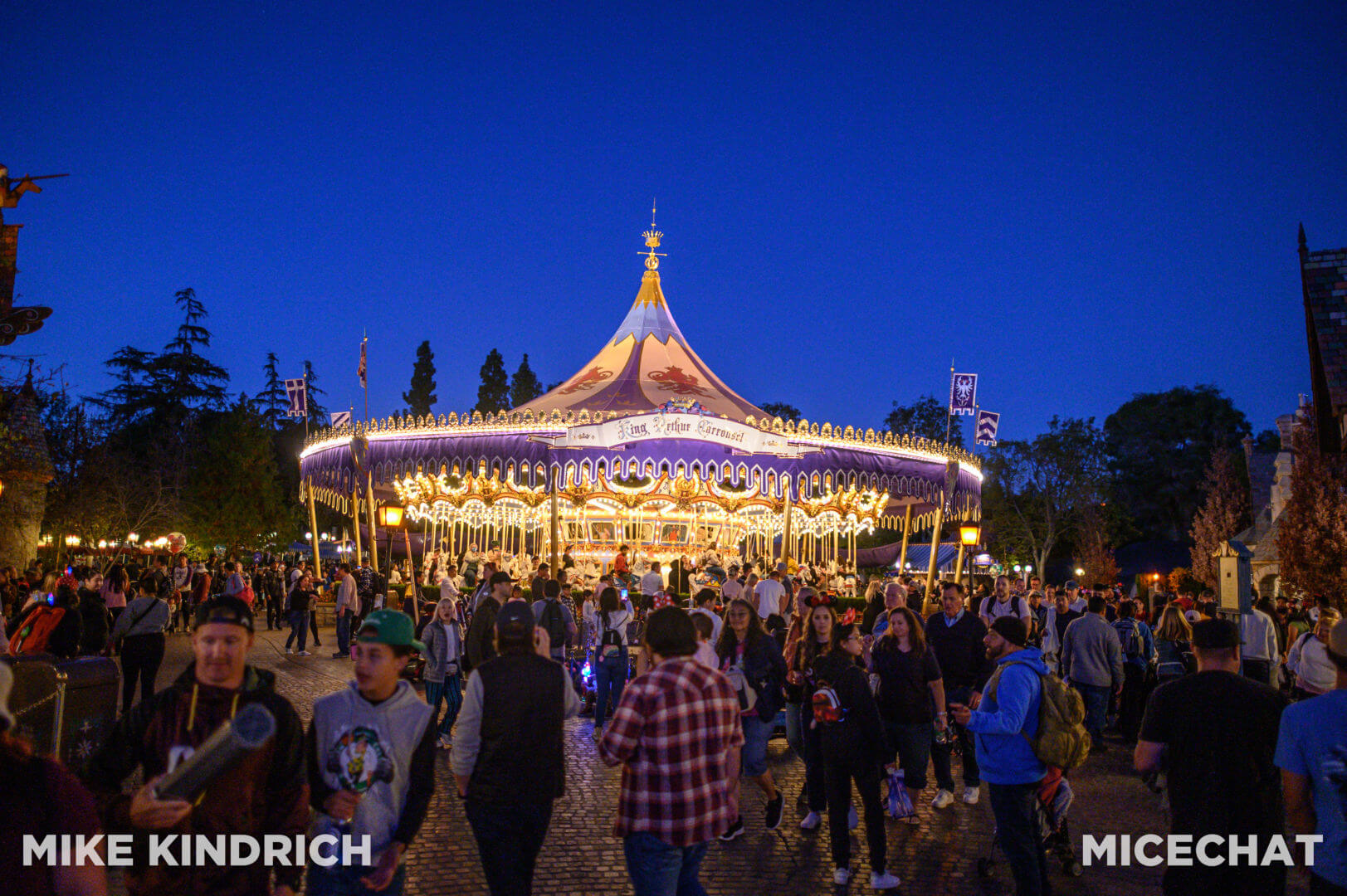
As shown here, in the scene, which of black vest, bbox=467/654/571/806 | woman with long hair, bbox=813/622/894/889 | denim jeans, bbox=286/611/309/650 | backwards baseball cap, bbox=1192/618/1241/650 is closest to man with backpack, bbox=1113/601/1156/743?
woman with long hair, bbox=813/622/894/889

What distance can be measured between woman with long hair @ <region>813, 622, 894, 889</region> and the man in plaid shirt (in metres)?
1.93

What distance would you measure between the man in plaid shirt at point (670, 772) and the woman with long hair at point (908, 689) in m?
3.18

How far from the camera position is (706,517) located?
84.3ft

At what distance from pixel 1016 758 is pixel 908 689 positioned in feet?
6.31

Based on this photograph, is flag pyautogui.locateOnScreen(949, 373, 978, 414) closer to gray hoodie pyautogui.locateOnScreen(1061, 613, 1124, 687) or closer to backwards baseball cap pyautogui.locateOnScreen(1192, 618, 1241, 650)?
gray hoodie pyautogui.locateOnScreen(1061, 613, 1124, 687)

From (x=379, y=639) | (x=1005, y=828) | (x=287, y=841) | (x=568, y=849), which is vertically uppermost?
(x=379, y=639)

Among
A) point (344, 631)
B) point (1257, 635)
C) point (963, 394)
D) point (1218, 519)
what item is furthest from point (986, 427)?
point (1218, 519)

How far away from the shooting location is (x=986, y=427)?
854 inches

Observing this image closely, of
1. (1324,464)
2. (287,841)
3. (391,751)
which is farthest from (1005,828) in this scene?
(1324,464)

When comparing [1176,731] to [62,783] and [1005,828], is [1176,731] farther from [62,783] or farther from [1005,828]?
[62,783]

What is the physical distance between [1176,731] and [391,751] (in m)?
3.01

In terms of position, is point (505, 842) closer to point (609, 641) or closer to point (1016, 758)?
point (1016, 758)

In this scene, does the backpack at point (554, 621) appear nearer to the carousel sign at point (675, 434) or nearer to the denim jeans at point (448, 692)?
the denim jeans at point (448, 692)

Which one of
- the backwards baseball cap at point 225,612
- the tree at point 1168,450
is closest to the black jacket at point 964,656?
the backwards baseball cap at point 225,612
